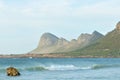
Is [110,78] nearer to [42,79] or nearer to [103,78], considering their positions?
[103,78]

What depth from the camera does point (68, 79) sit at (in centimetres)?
Result: 7206

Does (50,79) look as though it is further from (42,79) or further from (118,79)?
(118,79)

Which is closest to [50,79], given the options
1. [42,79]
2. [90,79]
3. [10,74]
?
[42,79]

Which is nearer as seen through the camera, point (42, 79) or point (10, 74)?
point (42, 79)

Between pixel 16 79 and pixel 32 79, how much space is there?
7.86 feet

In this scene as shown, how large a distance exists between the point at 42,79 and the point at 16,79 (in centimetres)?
389

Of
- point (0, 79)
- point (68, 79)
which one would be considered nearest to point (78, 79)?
point (68, 79)

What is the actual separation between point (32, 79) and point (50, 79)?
8.79 feet

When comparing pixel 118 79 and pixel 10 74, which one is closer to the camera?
pixel 118 79

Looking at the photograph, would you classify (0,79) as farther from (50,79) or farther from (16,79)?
(50,79)

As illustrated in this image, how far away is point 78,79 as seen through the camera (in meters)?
71.8

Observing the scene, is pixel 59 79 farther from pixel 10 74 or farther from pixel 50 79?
pixel 10 74

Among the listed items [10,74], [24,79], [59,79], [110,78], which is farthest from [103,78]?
A: [10,74]

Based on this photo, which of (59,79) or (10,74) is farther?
(10,74)
